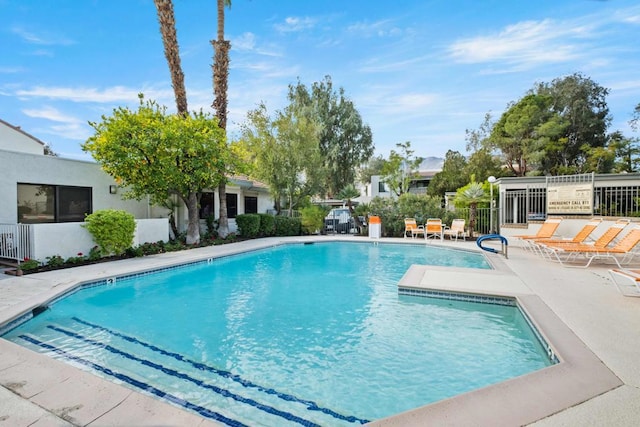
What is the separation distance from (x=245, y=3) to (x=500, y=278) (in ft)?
56.6

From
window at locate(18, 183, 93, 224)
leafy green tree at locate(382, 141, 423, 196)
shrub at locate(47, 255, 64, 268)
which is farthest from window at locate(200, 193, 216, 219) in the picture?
leafy green tree at locate(382, 141, 423, 196)

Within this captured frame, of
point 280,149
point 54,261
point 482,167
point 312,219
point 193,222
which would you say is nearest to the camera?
point 54,261

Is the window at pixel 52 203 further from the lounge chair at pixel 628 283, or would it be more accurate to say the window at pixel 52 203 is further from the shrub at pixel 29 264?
the lounge chair at pixel 628 283

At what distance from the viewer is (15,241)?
30.1ft

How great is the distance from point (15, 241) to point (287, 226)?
41.1 ft

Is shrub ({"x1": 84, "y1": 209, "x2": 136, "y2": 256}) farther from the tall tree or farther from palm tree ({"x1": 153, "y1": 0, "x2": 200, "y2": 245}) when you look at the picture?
the tall tree

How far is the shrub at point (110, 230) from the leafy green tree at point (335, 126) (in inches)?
822

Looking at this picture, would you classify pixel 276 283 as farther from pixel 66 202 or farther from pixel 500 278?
pixel 66 202

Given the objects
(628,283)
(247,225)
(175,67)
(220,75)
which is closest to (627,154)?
(628,283)

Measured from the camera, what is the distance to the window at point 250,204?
21034 millimetres

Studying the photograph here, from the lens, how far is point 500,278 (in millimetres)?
7738

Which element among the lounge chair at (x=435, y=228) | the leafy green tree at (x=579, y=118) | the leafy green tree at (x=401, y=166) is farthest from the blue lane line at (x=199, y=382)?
the leafy green tree at (x=579, y=118)

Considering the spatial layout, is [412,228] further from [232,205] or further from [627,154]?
[627,154]

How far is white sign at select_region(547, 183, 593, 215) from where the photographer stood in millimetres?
13198
